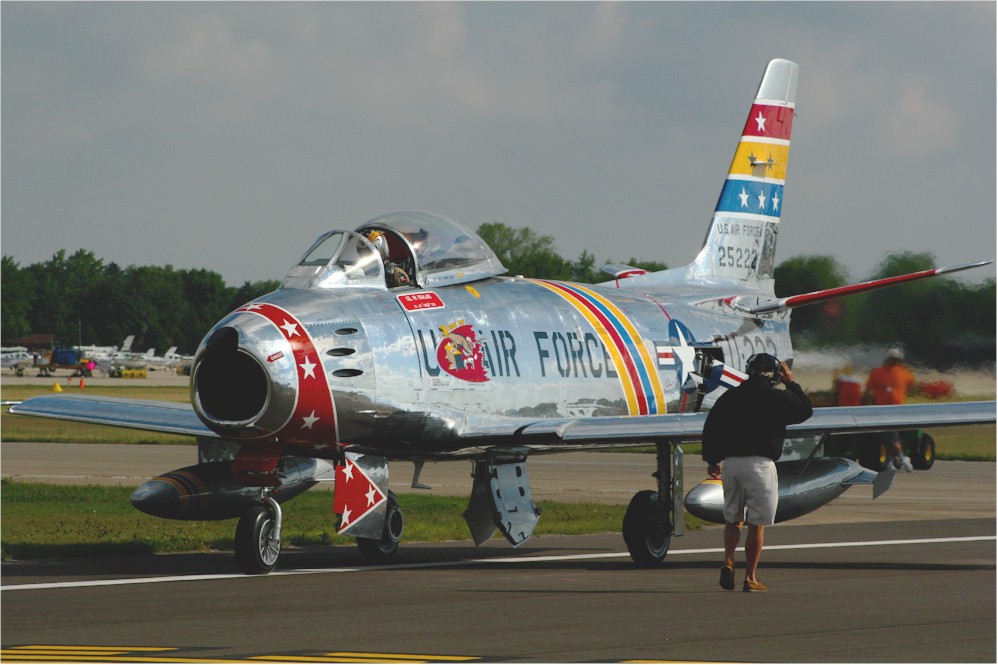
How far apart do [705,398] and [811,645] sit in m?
8.83

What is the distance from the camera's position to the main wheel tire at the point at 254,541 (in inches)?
521

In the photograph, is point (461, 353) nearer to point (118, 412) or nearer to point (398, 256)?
point (398, 256)

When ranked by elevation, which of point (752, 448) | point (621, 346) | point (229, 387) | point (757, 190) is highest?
point (757, 190)

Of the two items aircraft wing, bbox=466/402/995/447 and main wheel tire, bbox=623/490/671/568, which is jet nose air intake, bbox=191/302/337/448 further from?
main wheel tire, bbox=623/490/671/568

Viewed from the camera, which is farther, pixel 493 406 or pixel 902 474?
A: pixel 902 474

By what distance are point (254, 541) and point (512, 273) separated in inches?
1100

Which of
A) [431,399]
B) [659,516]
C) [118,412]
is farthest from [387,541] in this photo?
[118,412]

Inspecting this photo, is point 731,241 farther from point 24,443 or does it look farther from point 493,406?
point 24,443

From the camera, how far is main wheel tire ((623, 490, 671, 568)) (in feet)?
48.1

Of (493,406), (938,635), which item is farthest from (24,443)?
(938,635)

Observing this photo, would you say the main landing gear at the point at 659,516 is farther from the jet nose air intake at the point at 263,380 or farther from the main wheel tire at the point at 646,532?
the jet nose air intake at the point at 263,380

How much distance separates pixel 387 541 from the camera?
50.8ft

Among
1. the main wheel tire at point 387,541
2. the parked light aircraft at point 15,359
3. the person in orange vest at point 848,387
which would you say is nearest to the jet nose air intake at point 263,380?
the main wheel tire at point 387,541

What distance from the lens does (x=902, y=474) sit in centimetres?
2995
